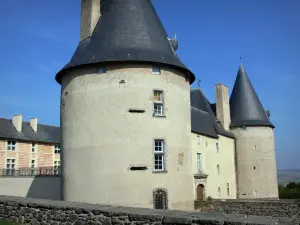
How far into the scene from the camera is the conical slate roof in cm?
1603

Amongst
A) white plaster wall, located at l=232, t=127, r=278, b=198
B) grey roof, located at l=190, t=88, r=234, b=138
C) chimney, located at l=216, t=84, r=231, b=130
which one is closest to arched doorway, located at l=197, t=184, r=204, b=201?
grey roof, located at l=190, t=88, r=234, b=138

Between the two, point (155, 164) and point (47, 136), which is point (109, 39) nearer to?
point (155, 164)

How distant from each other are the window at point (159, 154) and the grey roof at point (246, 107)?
1792 centimetres

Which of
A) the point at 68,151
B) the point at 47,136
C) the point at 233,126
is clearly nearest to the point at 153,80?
the point at 68,151

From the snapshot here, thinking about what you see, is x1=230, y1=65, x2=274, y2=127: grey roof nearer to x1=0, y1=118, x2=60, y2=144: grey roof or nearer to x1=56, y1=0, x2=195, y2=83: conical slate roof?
x1=56, y1=0, x2=195, y2=83: conical slate roof

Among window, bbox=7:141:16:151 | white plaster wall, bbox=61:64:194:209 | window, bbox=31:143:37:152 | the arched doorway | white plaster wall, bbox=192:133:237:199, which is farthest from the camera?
window, bbox=31:143:37:152

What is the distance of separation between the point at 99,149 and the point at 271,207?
9852 mm

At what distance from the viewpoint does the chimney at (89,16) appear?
1786 centimetres

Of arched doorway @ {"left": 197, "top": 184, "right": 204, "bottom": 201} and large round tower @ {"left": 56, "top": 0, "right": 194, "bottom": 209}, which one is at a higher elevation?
large round tower @ {"left": 56, "top": 0, "right": 194, "bottom": 209}

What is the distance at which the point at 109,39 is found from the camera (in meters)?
16.7

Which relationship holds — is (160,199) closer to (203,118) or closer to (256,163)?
(203,118)

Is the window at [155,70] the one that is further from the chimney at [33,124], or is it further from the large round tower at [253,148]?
the chimney at [33,124]

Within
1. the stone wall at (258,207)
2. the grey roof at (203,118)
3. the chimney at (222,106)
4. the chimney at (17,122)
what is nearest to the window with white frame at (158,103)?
the stone wall at (258,207)

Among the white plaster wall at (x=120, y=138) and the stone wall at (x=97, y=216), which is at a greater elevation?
the white plaster wall at (x=120, y=138)
